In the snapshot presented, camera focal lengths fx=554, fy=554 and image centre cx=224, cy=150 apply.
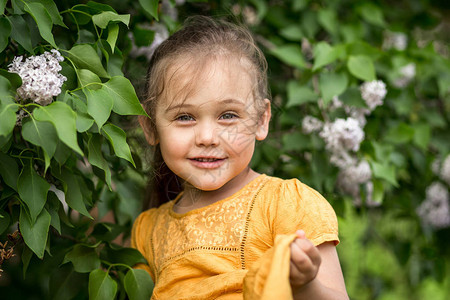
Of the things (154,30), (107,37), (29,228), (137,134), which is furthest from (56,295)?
(154,30)

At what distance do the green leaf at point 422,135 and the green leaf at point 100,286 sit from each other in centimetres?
128

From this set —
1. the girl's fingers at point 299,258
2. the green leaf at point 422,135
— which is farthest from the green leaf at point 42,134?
the green leaf at point 422,135

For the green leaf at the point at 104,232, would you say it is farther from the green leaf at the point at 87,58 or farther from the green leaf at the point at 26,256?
the green leaf at the point at 87,58

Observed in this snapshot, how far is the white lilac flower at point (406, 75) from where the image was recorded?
85.3 inches

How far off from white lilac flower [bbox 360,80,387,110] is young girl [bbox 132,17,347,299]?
0.55 meters

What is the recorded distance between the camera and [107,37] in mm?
1261

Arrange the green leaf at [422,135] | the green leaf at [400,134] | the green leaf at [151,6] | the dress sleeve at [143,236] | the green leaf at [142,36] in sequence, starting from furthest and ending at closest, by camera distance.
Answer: the green leaf at [422,135], the green leaf at [400,134], the green leaf at [142,36], the dress sleeve at [143,236], the green leaf at [151,6]

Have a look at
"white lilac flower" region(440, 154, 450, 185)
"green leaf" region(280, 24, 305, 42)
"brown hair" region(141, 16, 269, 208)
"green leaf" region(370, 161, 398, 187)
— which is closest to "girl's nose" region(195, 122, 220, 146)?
"brown hair" region(141, 16, 269, 208)

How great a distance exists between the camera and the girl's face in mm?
1217

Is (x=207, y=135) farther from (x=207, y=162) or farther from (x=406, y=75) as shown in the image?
(x=406, y=75)

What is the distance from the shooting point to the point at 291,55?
1.91m

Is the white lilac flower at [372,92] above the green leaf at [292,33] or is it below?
below

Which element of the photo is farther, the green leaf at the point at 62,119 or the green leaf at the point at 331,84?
the green leaf at the point at 331,84

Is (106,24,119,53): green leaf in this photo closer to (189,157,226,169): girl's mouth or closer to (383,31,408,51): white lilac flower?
(189,157,226,169): girl's mouth
